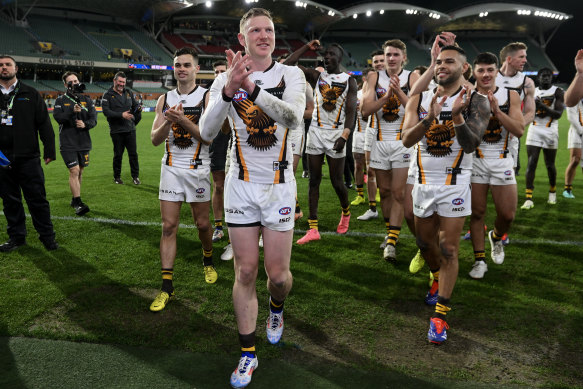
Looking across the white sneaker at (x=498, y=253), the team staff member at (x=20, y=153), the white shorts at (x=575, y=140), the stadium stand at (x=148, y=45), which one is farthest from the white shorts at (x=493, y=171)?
the stadium stand at (x=148, y=45)

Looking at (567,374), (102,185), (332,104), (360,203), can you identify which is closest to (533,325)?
(567,374)

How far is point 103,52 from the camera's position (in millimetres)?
49375

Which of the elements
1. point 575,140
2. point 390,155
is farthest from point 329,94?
point 575,140

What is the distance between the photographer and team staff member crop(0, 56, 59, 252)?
5648mm

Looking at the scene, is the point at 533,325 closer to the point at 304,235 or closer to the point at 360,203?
the point at 304,235

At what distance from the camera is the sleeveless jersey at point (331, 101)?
21.0 ft

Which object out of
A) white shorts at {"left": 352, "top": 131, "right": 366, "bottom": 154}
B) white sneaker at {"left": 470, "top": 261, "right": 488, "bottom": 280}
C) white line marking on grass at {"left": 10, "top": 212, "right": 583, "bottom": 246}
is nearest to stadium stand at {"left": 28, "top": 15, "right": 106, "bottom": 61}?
white line marking on grass at {"left": 10, "top": 212, "right": 583, "bottom": 246}

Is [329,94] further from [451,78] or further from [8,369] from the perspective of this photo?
[8,369]

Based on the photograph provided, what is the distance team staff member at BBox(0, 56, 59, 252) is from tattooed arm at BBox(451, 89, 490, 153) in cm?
503

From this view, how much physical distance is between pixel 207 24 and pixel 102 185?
53845 mm

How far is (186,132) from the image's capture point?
14.8ft

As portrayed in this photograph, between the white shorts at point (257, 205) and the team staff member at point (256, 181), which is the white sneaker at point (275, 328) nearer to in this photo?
the team staff member at point (256, 181)

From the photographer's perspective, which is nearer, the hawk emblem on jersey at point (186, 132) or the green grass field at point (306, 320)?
the green grass field at point (306, 320)

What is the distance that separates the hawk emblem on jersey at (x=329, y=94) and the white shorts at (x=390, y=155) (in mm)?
955
